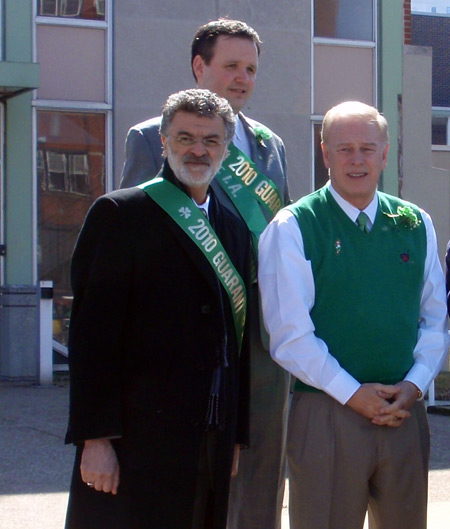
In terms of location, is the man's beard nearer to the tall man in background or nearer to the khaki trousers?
the tall man in background

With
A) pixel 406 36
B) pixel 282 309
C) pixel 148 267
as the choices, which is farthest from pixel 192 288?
pixel 406 36

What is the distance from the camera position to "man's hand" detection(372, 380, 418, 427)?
3240mm

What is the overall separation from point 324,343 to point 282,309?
0.18 metres

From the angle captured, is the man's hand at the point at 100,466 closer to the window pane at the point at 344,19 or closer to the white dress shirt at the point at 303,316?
the white dress shirt at the point at 303,316

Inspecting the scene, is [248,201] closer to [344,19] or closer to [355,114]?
[355,114]

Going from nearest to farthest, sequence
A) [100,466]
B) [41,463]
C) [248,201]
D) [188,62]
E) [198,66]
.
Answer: [100,466]
[248,201]
[198,66]
[41,463]
[188,62]

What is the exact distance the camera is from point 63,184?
10758 millimetres

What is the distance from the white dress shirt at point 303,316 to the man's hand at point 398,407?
53 mm

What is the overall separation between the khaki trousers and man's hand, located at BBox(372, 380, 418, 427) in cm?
6

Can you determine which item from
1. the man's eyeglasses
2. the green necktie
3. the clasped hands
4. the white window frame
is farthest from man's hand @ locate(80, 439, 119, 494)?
the white window frame

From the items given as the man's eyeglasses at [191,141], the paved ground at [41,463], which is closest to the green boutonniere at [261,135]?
the man's eyeglasses at [191,141]

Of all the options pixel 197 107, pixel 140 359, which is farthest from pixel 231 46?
pixel 140 359

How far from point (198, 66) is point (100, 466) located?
1.62 meters

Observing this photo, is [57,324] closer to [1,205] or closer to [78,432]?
[1,205]
